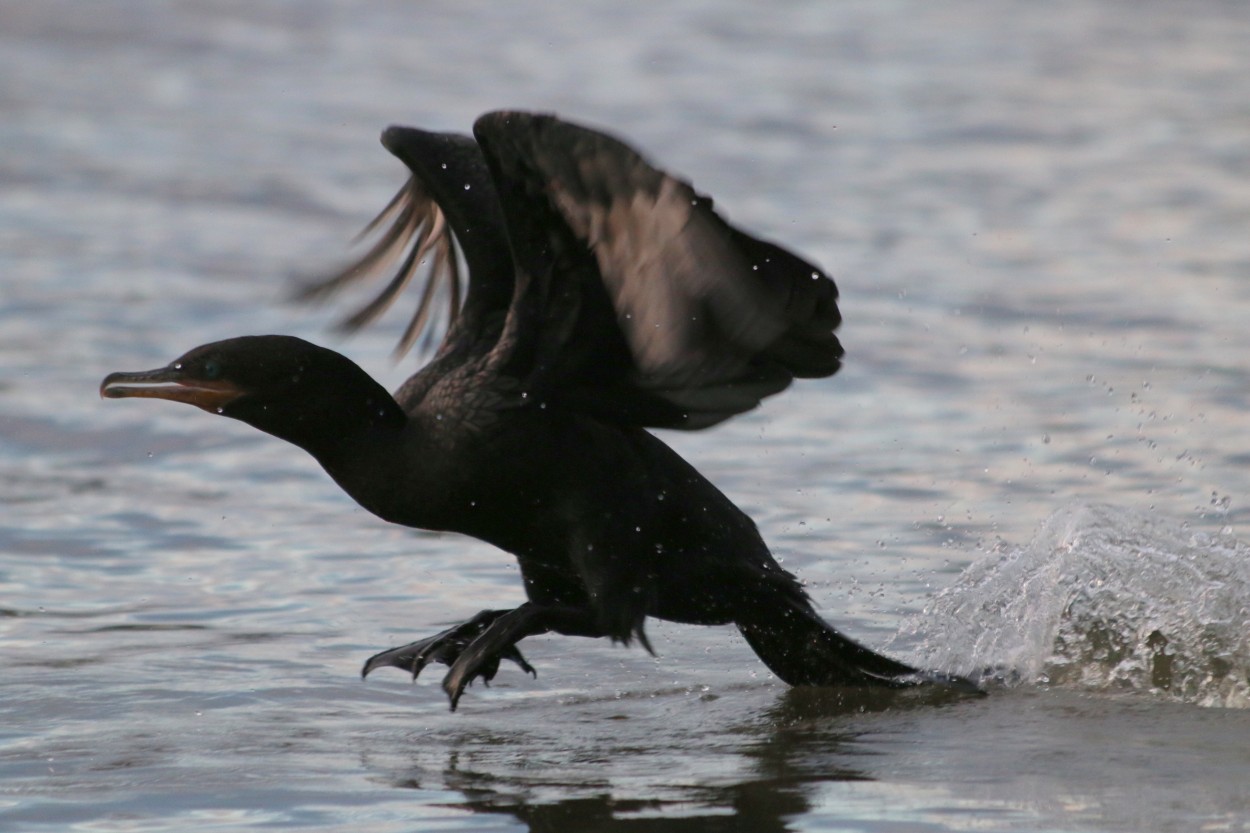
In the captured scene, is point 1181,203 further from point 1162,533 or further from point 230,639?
point 230,639

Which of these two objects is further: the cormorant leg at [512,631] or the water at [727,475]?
the cormorant leg at [512,631]

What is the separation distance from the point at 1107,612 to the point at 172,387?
248 cm

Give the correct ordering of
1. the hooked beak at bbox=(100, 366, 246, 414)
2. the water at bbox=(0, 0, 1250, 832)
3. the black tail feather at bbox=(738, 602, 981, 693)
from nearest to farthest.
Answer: the water at bbox=(0, 0, 1250, 832), the hooked beak at bbox=(100, 366, 246, 414), the black tail feather at bbox=(738, 602, 981, 693)

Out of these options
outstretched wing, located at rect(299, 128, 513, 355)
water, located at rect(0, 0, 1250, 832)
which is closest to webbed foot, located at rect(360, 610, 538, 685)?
water, located at rect(0, 0, 1250, 832)

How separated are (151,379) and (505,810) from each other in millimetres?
1381

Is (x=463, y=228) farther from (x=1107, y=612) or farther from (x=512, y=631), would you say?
(x=1107, y=612)

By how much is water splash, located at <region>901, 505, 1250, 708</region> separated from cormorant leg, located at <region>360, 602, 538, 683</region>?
1196 mm

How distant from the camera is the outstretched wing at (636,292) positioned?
4324mm

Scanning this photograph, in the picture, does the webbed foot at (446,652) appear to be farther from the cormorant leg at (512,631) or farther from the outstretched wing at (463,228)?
the outstretched wing at (463,228)

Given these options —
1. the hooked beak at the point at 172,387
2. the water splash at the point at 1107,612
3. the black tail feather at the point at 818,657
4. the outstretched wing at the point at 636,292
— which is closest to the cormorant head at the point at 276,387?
the hooked beak at the point at 172,387

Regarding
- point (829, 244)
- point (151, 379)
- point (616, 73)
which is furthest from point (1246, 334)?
point (616, 73)

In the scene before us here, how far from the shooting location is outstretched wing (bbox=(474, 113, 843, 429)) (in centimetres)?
432

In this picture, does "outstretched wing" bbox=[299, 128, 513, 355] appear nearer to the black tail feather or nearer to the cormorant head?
the cormorant head

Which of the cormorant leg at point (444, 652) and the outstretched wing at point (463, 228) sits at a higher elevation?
the outstretched wing at point (463, 228)
